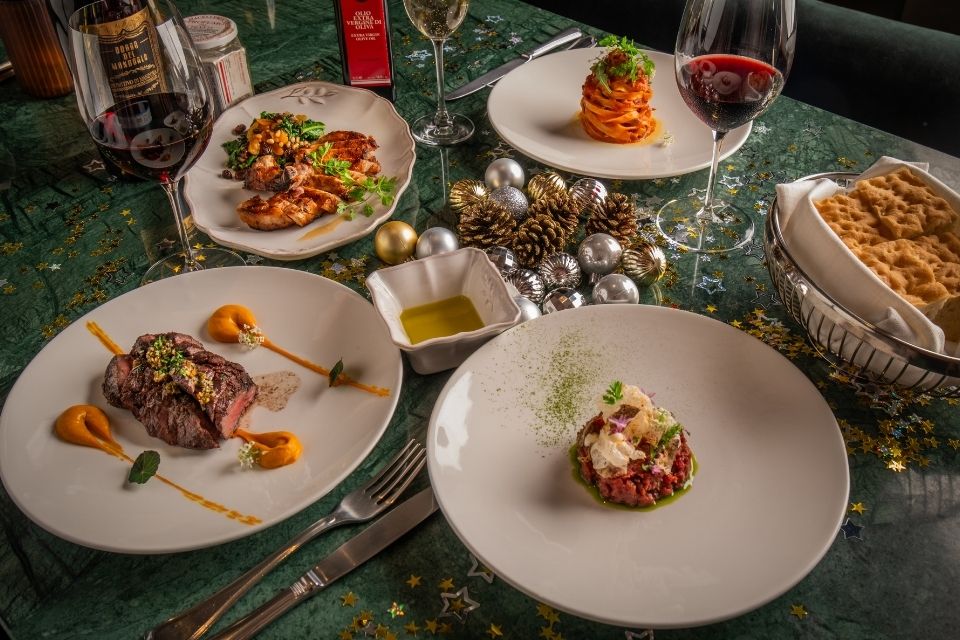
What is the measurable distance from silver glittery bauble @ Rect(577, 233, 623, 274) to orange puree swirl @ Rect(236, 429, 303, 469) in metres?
0.57

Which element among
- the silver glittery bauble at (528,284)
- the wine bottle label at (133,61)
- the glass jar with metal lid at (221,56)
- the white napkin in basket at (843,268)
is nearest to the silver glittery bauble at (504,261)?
the silver glittery bauble at (528,284)

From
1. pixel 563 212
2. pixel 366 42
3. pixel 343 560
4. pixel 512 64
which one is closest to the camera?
pixel 343 560

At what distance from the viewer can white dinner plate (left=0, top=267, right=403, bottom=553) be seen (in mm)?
937

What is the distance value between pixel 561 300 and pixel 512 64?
85cm

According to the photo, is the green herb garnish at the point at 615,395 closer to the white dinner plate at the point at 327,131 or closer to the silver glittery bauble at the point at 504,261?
the silver glittery bauble at the point at 504,261

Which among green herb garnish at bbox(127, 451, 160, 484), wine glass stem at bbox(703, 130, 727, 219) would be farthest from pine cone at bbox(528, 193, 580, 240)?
green herb garnish at bbox(127, 451, 160, 484)

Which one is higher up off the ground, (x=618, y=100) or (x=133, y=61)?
(x=133, y=61)

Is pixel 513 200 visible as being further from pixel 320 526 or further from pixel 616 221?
pixel 320 526

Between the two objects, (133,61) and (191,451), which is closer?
(191,451)

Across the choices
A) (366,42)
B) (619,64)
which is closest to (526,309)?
(619,64)

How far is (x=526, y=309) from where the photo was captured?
1.21m

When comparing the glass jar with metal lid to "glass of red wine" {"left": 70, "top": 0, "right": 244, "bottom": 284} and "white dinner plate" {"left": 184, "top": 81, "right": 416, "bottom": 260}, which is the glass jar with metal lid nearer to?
"white dinner plate" {"left": 184, "top": 81, "right": 416, "bottom": 260}

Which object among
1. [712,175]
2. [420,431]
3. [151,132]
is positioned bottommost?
[420,431]

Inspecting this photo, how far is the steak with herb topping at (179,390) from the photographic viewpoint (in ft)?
3.42
